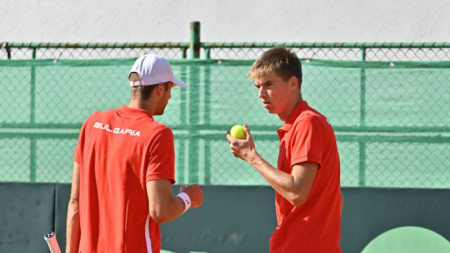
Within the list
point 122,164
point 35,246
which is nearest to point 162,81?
point 122,164

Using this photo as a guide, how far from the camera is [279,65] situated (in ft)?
11.4

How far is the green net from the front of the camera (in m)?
6.48

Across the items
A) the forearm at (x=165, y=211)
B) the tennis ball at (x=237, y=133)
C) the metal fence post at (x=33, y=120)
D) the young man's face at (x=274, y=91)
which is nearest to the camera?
the forearm at (x=165, y=211)

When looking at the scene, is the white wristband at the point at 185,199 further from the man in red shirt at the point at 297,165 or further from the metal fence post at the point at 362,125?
the metal fence post at the point at 362,125

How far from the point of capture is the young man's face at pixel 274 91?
347 cm

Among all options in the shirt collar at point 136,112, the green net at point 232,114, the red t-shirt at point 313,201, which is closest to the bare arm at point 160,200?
the shirt collar at point 136,112

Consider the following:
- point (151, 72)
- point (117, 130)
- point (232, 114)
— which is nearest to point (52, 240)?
point (117, 130)

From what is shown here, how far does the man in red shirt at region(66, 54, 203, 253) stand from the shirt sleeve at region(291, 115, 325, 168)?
0.60 metres

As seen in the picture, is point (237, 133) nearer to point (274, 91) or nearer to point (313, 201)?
point (274, 91)

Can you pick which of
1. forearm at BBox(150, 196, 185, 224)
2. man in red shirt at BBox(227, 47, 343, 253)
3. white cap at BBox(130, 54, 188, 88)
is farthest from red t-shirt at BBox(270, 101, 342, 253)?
white cap at BBox(130, 54, 188, 88)

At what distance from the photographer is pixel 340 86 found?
6.57 meters

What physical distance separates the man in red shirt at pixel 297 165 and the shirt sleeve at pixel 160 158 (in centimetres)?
40

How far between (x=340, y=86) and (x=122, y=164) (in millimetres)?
3752
